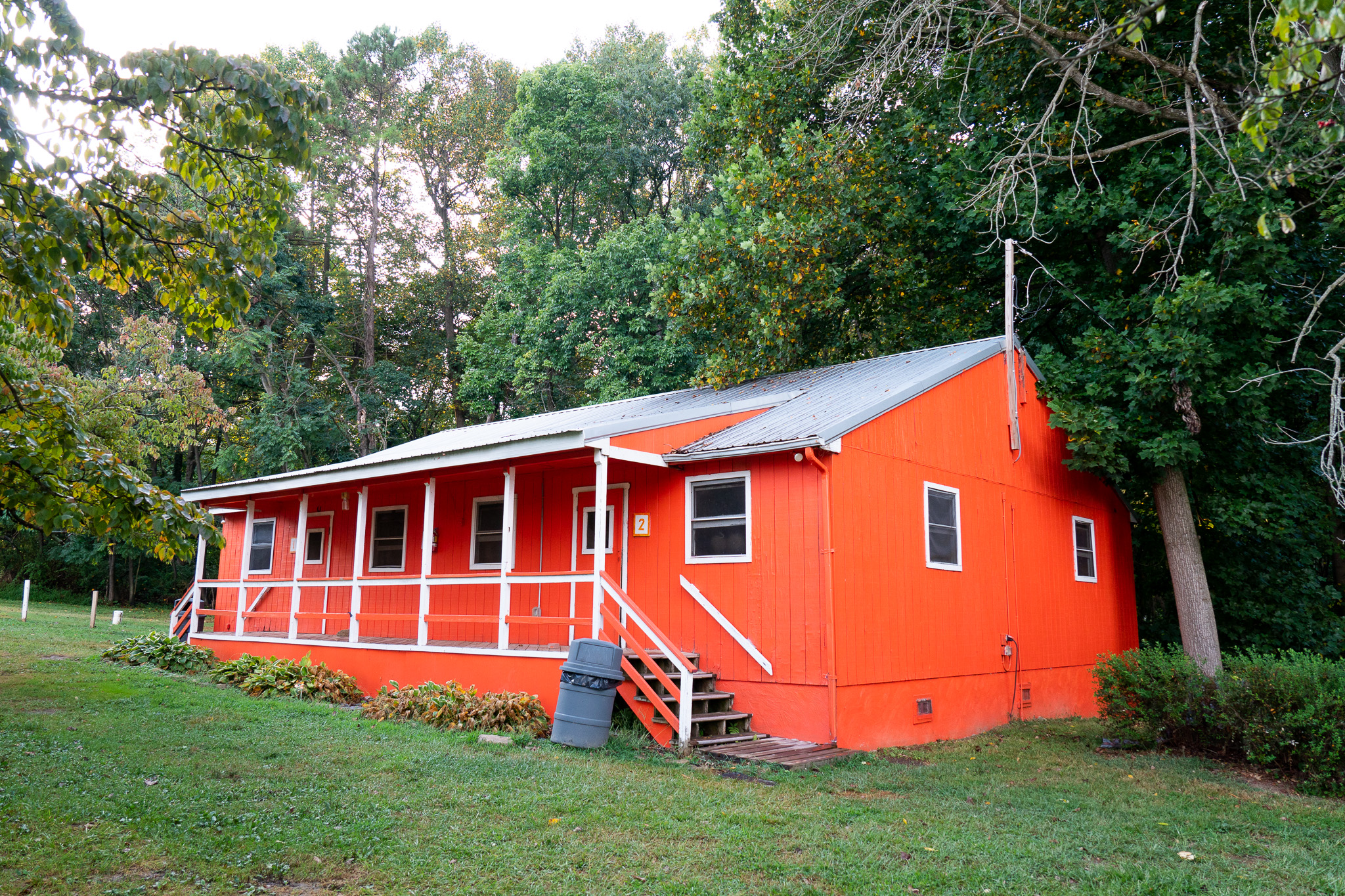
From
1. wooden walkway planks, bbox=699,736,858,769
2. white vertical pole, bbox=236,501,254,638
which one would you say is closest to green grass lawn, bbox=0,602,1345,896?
wooden walkway planks, bbox=699,736,858,769

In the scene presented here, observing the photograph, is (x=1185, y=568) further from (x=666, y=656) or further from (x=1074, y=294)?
(x=666, y=656)

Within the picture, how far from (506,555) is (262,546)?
8673 millimetres

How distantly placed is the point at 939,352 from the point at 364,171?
2685cm

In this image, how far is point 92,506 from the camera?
541 centimetres

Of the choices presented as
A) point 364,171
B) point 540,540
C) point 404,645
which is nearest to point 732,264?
point 540,540

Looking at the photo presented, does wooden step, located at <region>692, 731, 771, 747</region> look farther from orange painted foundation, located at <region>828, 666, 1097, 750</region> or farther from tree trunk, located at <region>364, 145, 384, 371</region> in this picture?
tree trunk, located at <region>364, 145, 384, 371</region>

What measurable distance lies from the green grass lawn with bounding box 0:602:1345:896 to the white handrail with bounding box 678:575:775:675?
153 centimetres

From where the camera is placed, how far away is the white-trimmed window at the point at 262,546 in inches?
675

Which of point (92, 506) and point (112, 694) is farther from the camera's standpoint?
point (112, 694)

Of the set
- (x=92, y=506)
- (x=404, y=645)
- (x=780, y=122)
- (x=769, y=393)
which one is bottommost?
(x=404, y=645)

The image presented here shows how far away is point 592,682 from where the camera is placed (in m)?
9.01

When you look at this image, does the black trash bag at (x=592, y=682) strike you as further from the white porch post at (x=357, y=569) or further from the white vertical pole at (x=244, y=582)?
the white vertical pole at (x=244, y=582)

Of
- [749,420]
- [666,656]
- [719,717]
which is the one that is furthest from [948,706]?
[749,420]

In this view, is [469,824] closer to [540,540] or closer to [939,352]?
[540,540]
